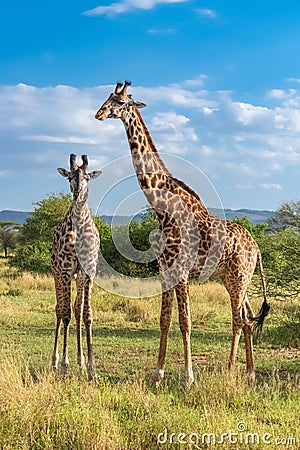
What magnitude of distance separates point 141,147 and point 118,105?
0.54 meters

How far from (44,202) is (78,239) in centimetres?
2146

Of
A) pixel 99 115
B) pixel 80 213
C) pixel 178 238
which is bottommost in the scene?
pixel 178 238

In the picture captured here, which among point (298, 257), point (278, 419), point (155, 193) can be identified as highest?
point (155, 193)

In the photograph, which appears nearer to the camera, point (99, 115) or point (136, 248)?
point (99, 115)

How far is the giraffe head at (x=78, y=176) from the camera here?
7086 millimetres

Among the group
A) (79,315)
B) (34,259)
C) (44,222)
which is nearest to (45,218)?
(44,222)

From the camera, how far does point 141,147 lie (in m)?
6.83

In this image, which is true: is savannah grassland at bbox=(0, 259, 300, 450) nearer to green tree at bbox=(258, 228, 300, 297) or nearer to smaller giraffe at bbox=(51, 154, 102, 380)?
smaller giraffe at bbox=(51, 154, 102, 380)

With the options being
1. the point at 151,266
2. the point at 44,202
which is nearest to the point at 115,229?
the point at 151,266


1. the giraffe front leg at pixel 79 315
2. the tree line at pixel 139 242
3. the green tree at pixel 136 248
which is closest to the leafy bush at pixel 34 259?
the tree line at pixel 139 242

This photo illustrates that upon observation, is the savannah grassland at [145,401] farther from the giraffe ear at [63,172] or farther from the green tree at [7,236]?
the green tree at [7,236]

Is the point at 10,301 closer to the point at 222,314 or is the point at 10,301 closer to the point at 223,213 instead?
the point at 222,314

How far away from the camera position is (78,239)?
7.47m

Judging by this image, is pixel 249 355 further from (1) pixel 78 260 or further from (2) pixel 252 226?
(2) pixel 252 226
